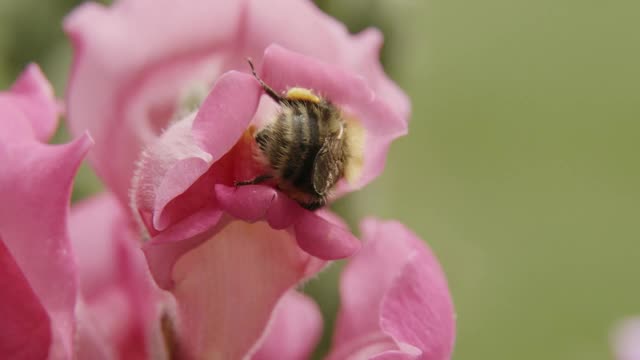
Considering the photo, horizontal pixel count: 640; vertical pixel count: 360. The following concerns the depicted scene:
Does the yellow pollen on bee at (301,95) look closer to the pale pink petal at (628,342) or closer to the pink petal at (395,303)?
the pink petal at (395,303)

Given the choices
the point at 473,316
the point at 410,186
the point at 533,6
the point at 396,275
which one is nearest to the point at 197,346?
the point at 396,275

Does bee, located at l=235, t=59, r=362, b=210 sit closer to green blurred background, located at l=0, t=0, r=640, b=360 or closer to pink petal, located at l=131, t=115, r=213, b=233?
pink petal, located at l=131, t=115, r=213, b=233

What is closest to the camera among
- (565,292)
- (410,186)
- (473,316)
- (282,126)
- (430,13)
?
(282,126)

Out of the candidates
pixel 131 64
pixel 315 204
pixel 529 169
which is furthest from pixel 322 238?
pixel 529 169

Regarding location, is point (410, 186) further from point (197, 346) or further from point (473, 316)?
point (197, 346)

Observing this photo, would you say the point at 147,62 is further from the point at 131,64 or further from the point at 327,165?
the point at 327,165

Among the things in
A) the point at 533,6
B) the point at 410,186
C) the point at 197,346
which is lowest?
the point at 410,186
